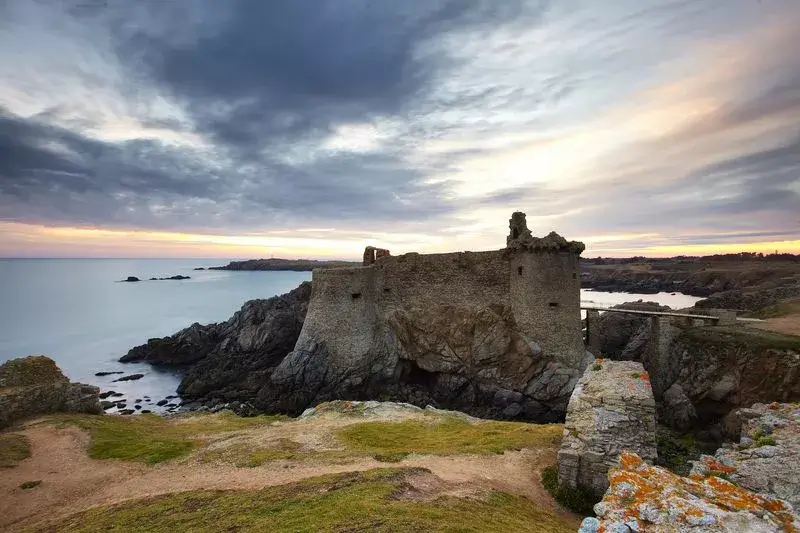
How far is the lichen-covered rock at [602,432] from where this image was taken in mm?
10508

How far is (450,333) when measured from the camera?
33.0 meters

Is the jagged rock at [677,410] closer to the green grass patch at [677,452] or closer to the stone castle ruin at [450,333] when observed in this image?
the green grass patch at [677,452]

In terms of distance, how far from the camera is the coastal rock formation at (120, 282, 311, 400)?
3628 centimetres

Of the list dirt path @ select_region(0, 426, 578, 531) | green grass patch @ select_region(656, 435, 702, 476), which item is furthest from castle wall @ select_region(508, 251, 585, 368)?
dirt path @ select_region(0, 426, 578, 531)

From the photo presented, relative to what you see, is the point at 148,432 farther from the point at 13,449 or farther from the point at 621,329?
the point at 621,329

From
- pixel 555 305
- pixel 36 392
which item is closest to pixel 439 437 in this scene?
pixel 555 305

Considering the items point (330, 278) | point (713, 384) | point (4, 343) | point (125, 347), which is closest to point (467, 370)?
point (330, 278)

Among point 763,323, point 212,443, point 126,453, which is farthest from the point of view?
point 763,323

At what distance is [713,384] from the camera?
24.5 m

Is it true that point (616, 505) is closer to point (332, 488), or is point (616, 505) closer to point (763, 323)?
point (332, 488)

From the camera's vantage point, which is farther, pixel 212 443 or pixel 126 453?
pixel 212 443

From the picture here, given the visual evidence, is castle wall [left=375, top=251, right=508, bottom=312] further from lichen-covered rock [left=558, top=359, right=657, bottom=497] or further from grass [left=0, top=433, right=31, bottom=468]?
grass [left=0, top=433, right=31, bottom=468]

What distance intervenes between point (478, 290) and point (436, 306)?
3611 millimetres

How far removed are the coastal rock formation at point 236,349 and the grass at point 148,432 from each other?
13249 mm
